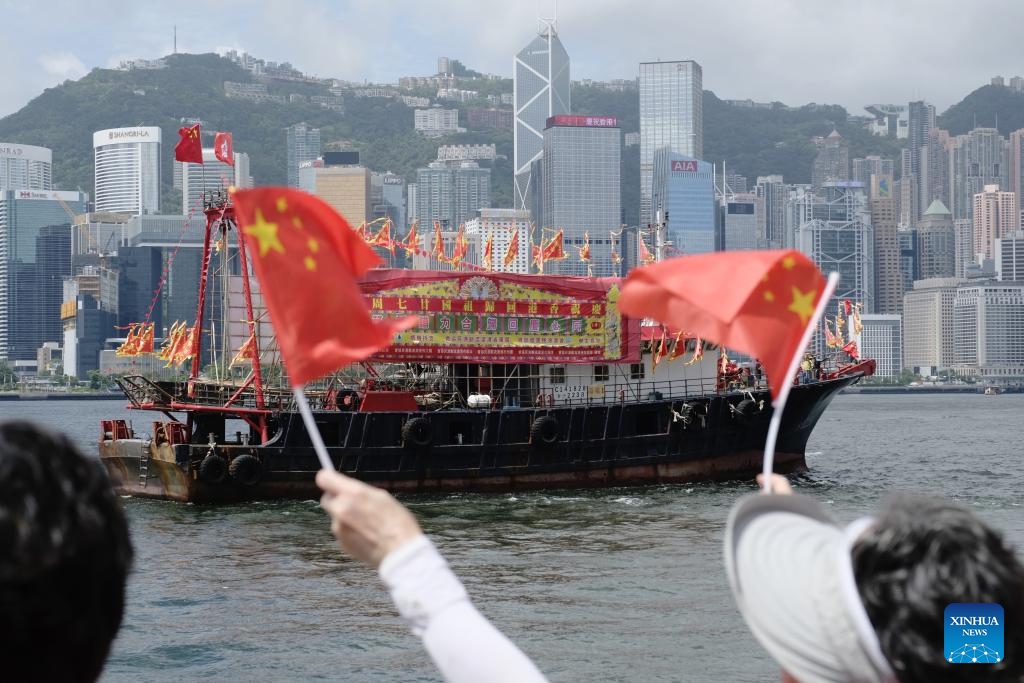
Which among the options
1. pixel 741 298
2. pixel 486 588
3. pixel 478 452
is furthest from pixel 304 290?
pixel 478 452

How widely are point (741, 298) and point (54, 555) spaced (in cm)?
181

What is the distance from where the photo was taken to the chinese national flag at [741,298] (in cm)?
327

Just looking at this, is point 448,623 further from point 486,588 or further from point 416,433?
point 416,433

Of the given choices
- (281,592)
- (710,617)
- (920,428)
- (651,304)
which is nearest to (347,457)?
(281,592)

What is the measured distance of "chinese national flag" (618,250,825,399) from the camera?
3.27 meters

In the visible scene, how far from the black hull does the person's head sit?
27.5m

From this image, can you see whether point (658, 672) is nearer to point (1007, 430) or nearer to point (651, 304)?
point (651, 304)

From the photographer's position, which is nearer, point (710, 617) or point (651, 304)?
point (651, 304)

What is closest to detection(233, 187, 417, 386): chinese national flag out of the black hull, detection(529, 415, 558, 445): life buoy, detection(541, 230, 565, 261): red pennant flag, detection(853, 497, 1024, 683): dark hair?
detection(853, 497, 1024, 683): dark hair

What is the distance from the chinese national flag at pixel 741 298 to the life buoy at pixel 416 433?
27.1m

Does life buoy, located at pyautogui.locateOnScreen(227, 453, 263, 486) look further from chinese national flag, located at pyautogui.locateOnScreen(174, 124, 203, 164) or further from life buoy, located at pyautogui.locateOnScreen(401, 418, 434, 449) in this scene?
chinese national flag, located at pyautogui.locateOnScreen(174, 124, 203, 164)

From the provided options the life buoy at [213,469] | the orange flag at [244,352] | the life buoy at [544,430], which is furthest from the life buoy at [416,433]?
the orange flag at [244,352]

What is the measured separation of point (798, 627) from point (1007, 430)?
267 feet

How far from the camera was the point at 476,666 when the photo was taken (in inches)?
92.5
